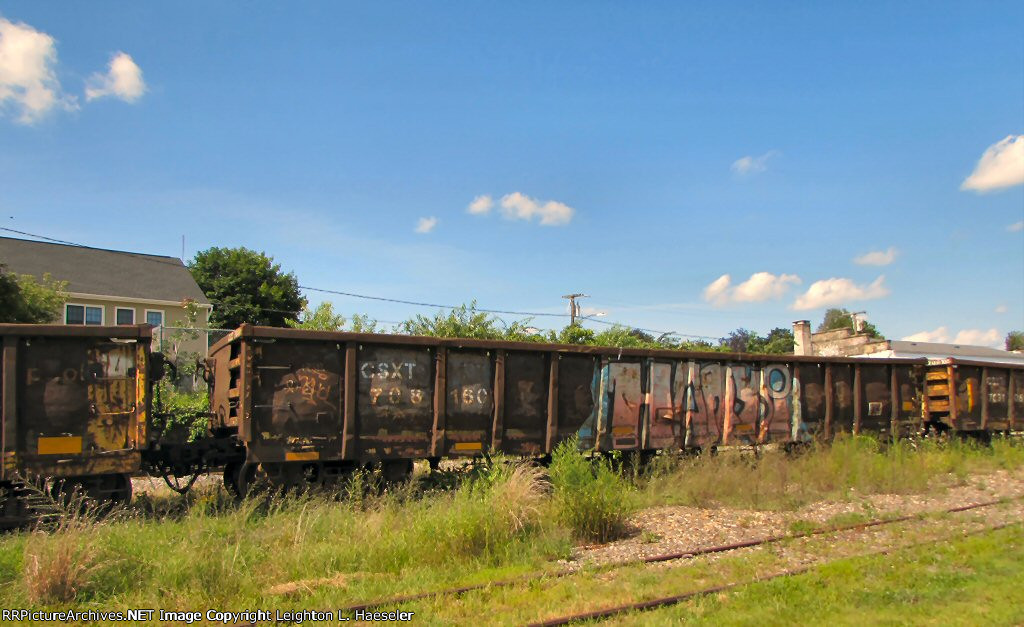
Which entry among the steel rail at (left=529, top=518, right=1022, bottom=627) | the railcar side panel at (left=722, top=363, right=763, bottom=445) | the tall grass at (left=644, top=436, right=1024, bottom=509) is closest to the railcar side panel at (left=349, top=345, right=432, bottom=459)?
the tall grass at (left=644, top=436, right=1024, bottom=509)

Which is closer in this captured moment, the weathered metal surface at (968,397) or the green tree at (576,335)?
the weathered metal surface at (968,397)

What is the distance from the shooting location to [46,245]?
32.8 m

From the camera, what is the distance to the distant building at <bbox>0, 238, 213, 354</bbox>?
98.9ft

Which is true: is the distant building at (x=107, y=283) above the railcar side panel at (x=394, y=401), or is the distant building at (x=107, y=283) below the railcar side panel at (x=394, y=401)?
Answer: above

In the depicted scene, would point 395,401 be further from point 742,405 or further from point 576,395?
point 742,405

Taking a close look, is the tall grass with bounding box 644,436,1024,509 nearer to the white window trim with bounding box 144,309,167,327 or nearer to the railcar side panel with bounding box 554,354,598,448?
the railcar side panel with bounding box 554,354,598,448

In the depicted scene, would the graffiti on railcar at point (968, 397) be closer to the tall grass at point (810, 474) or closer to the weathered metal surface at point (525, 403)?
the tall grass at point (810, 474)

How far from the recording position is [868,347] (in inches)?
1690

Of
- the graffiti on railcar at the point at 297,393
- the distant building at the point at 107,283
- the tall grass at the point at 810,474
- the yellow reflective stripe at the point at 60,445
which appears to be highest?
the distant building at the point at 107,283

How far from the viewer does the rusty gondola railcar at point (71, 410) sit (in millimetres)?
7828

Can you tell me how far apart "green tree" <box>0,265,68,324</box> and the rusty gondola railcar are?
10.7 meters

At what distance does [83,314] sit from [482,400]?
2684cm

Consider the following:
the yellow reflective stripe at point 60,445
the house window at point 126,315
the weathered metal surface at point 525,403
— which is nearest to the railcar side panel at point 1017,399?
the weathered metal surface at point 525,403

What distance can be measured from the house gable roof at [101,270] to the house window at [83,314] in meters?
0.73
